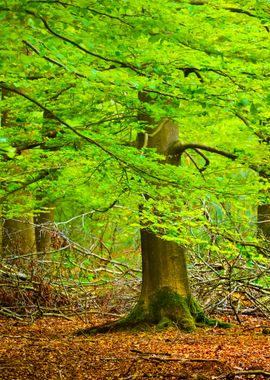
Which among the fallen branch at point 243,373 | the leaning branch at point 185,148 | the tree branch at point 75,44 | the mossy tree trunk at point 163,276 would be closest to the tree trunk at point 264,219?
the leaning branch at point 185,148

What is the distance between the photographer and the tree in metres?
5.26

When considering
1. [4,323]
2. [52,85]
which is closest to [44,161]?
[52,85]

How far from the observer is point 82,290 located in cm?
1175

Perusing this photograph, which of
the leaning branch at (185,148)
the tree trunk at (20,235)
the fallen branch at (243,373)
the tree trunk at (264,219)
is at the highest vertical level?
the leaning branch at (185,148)

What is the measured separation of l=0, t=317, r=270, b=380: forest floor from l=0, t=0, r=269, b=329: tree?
2.86 feet

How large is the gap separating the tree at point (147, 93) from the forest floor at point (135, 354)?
0.87 meters

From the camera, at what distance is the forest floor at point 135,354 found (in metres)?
6.52

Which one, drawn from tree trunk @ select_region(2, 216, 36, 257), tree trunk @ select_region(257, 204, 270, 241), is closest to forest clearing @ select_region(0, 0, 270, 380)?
tree trunk @ select_region(2, 216, 36, 257)

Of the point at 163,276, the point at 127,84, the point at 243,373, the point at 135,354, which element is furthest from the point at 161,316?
the point at 127,84

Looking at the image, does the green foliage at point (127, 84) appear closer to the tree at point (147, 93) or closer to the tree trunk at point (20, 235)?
the tree at point (147, 93)

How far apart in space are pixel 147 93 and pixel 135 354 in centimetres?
326

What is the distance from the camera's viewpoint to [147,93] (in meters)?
6.24

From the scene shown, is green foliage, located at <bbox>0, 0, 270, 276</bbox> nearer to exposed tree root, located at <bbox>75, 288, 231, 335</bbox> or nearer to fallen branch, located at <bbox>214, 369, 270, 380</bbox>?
exposed tree root, located at <bbox>75, 288, 231, 335</bbox>

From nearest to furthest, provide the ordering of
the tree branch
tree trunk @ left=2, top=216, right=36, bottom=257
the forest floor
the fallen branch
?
the tree branch, the fallen branch, the forest floor, tree trunk @ left=2, top=216, right=36, bottom=257
